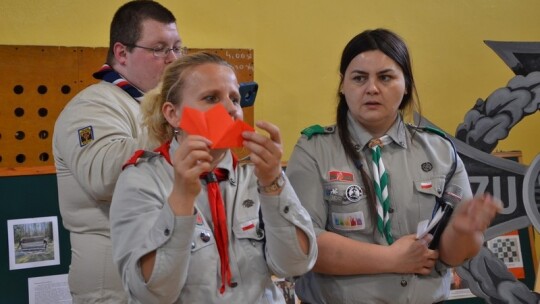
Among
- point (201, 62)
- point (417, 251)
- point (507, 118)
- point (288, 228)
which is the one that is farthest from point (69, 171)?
point (507, 118)

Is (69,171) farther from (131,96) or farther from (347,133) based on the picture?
(347,133)

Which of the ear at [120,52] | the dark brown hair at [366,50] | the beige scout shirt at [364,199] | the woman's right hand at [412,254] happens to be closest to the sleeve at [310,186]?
the beige scout shirt at [364,199]

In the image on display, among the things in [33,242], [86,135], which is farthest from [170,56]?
[33,242]

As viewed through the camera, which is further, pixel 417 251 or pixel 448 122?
pixel 448 122

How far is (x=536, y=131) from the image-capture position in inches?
160

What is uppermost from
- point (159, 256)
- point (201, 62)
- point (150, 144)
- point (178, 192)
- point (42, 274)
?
point (201, 62)

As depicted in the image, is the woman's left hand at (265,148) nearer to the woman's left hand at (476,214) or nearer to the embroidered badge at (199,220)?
the embroidered badge at (199,220)

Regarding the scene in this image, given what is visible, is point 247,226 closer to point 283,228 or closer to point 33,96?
point 283,228

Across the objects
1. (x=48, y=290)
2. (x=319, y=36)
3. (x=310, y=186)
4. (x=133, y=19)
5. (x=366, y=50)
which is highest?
(x=319, y=36)

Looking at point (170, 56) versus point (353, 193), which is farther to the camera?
point (170, 56)

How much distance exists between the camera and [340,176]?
1.87 m

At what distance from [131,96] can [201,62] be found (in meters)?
0.63

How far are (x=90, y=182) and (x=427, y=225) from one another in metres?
1.00

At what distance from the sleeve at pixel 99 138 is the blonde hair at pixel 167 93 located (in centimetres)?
15
